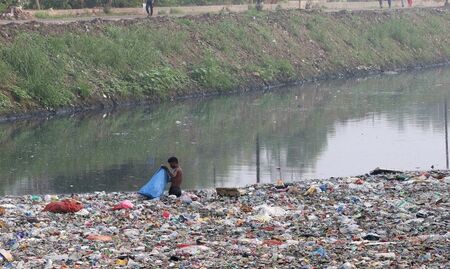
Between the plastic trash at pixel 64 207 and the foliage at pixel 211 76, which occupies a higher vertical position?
the foliage at pixel 211 76

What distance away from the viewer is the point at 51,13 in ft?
125

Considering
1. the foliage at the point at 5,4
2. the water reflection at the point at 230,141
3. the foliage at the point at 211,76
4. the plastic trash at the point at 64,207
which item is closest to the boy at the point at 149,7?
the foliage at the point at 5,4

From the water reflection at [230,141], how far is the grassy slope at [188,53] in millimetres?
1247

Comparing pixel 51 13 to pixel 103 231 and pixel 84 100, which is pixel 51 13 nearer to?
pixel 84 100

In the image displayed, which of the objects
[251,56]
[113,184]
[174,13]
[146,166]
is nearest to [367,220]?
[113,184]

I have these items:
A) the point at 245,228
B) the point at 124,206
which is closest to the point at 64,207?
the point at 124,206

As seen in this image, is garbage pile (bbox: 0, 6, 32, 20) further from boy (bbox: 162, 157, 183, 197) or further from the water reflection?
boy (bbox: 162, 157, 183, 197)

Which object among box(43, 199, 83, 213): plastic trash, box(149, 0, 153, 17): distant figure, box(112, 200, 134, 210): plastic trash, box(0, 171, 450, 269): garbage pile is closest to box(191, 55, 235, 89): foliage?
box(149, 0, 153, 17): distant figure

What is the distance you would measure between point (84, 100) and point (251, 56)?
9823 millimetres

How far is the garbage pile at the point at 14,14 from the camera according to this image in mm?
36594

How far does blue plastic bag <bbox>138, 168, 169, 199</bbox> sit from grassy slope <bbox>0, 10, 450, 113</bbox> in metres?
13.2

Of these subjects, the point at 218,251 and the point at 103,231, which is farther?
the point at 103,231

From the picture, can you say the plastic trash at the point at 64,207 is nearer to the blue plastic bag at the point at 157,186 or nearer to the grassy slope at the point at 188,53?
the blue plastic bag at the point at 157,186

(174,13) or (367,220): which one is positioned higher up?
(174,13)
